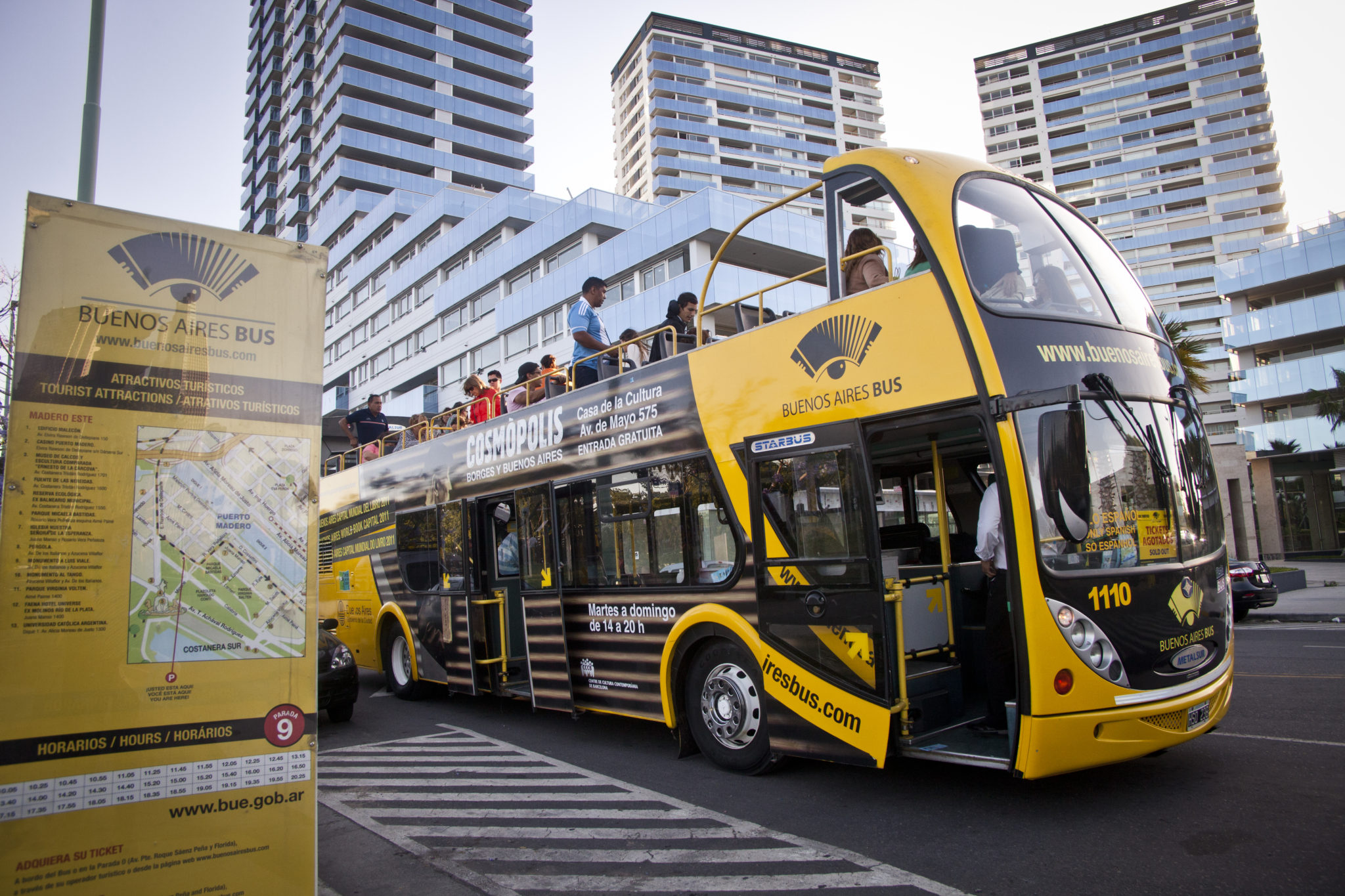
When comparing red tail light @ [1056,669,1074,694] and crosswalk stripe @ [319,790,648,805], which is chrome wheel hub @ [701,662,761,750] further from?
red tail light @ [1056,669,1074,694]

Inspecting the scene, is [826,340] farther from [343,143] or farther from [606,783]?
[343,143]

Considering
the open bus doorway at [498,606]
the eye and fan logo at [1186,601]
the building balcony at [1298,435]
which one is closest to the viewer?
the eye and fan logo at [1186,601]

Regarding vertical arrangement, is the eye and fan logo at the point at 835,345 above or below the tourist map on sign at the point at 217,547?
above

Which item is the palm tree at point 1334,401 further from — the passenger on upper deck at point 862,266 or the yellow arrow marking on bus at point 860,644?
the yellow arrow marking on bus at point 860,644

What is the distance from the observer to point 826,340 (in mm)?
5516

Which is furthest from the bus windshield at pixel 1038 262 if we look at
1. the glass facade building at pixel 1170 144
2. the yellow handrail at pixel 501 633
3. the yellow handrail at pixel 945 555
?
the glass facade building at pixel 1170 144

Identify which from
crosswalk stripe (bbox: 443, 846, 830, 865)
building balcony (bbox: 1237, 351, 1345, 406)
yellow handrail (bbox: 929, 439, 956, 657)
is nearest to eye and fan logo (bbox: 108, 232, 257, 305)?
crosswalk stripe (bbox: 443, 846, 830, 865)

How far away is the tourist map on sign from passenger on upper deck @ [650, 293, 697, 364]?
14.6 ft

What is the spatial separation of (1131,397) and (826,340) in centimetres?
193

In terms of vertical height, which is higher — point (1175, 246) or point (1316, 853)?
point (1175, 246)

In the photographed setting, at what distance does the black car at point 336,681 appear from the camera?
9.15 metres

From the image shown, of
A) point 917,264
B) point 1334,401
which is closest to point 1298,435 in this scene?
point 1334,401

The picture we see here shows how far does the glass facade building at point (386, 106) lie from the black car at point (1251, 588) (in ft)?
201

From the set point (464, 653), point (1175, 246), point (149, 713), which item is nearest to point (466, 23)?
point (1175, 246)
